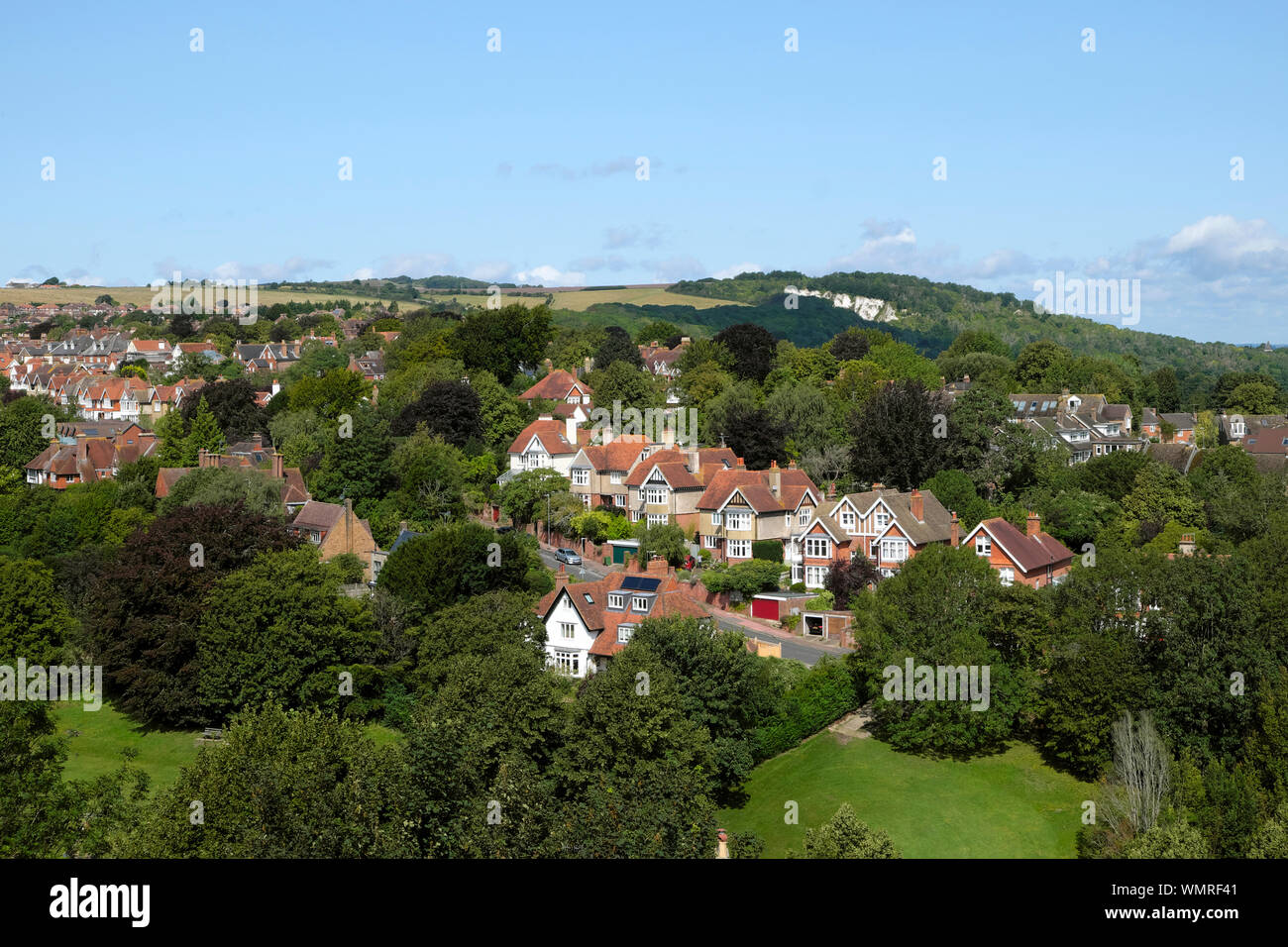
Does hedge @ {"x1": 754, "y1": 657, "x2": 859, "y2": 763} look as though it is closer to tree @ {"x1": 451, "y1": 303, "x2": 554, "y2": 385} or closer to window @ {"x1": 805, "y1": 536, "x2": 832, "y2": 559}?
window @ {"x1": 805, "y1": 536, "x2": 832, "y2": 559}

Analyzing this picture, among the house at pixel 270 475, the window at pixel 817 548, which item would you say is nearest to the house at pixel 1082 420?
the window at pixel 817 548

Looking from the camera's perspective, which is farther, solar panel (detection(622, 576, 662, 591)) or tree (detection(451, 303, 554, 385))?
tree (detection(451, 303, 554, 385))

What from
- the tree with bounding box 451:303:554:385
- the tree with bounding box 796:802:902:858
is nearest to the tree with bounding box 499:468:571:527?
the tree with bounding box 451:303:554:385

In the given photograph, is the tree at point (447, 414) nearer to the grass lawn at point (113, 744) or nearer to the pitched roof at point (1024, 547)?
the grass lawn at point (113, 744)

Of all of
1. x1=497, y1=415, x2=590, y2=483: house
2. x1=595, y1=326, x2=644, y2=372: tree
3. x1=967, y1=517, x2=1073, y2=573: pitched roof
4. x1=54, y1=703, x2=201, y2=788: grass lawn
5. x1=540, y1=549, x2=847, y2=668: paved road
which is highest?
x1=595, y1=326, x2=644, y2=372: tree

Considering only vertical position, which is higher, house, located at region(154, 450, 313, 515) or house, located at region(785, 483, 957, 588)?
house, located at region(154, 450, 313, 515)
